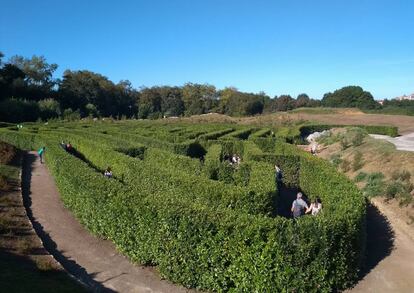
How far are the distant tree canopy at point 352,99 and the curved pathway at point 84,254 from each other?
380 feet

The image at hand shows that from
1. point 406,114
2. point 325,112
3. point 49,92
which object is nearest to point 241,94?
point 325,112

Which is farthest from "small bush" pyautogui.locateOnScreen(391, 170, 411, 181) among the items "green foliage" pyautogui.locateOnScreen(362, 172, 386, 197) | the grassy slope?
"green foliage" pyautogui.locateOnScreen(362, 172, 386, 197)

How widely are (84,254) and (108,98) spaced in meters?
90.1

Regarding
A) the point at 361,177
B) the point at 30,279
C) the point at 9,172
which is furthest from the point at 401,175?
the point at 9,172

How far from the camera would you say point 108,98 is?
331 ft

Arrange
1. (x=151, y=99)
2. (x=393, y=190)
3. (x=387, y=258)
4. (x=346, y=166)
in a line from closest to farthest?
(x=387, y=258) → (x=393, y=190) → (x=346, y=166) → (x=151, y=99)

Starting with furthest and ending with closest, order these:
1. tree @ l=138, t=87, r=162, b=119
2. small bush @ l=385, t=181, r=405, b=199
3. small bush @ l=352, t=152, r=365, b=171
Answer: tree @ l=138, t=87, r=162, b=119 → small bush @ l=352, t=152, r=365, b=171 → small bush @ l=385, t=181, r=405, b=199

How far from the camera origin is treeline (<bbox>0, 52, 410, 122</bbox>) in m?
72.4

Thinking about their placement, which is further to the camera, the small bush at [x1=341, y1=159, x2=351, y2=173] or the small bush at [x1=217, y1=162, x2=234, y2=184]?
the small bush at [x1=341, y1=159, x2=351, y2=173]

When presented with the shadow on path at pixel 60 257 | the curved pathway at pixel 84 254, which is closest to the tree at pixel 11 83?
the shadow on path at pixel 60 257

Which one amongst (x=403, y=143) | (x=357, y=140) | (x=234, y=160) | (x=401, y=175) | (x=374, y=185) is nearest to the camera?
(x=401, y=175)

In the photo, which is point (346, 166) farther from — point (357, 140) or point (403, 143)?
point (403, 143)

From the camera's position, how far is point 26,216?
55.5ft

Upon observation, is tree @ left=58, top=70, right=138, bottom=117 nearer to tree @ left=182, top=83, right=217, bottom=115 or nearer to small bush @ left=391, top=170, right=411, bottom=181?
tree @ left=182, top=83, right=217, bottom=115
